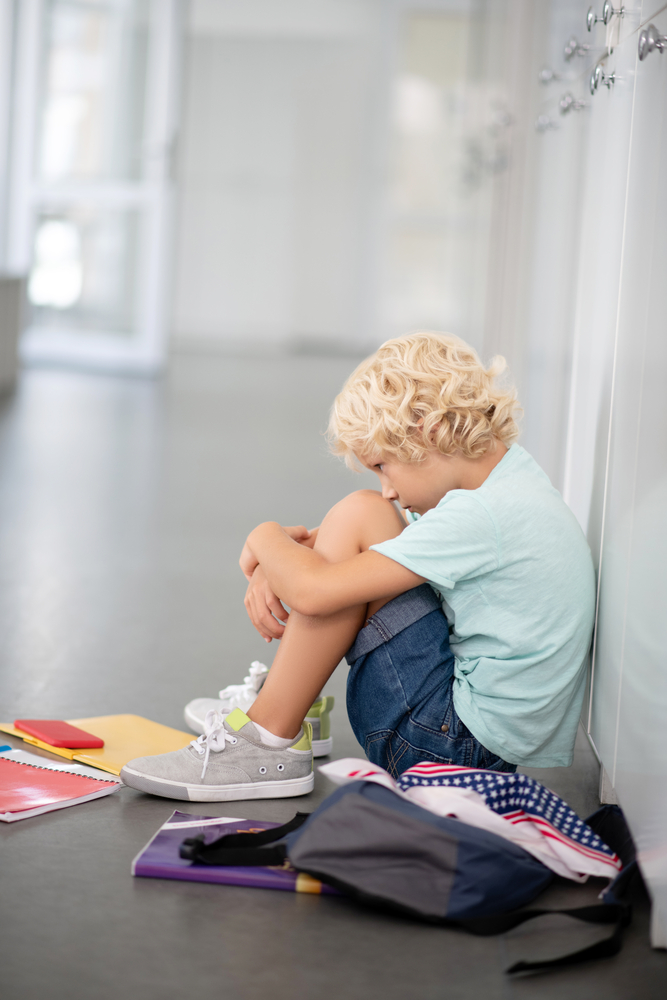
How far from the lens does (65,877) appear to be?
3.34 feet

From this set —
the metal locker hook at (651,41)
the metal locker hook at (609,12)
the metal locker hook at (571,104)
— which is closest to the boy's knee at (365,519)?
the metal locker hook at (651,41)

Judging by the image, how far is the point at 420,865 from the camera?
94 centimetres

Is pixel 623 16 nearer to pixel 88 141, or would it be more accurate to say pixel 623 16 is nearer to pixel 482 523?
pixel 482 523

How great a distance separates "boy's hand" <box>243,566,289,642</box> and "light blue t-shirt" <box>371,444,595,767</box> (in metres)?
0.21

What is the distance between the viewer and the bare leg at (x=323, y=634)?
1.17 m

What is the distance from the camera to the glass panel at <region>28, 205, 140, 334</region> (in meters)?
6.62

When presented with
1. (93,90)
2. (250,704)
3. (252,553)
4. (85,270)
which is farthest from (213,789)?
(93,90)

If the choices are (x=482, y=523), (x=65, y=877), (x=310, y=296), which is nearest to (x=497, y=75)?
(x=482, y=523)

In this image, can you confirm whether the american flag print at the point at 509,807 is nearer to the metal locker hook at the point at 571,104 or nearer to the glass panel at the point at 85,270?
the metal locker hook at the point at 571,104

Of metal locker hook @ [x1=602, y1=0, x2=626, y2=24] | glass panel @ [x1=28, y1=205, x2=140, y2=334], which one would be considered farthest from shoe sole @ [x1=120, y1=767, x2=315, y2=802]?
glass panel @ [x1=28, y1=205, x2=140, y2=334]

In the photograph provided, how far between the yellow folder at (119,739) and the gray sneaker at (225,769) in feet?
0.28

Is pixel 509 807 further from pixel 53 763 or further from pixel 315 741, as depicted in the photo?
pixel 53 763

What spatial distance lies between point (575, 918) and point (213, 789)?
432mm

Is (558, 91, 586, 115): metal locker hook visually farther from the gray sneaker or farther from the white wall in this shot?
the white wall
